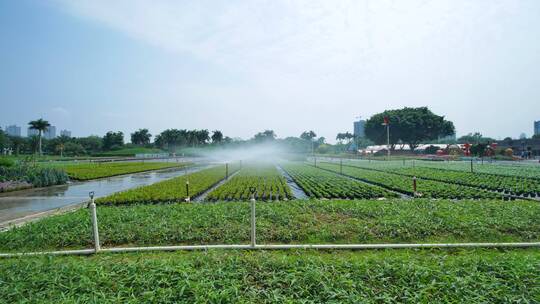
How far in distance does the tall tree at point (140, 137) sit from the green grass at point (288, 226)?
115 metres

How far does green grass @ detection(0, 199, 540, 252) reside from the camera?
22.5 ft

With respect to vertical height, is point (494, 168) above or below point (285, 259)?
below

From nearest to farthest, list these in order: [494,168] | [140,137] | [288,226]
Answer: [288,226]
[494,168]
[140,137]

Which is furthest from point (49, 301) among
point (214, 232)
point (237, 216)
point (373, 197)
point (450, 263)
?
point (373, 197)

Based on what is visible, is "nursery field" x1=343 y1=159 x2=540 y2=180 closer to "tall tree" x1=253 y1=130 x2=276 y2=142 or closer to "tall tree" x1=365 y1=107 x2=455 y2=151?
"tall tree" x1=365 y1=107 x2=455 y2=151

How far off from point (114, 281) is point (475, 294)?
5223mm

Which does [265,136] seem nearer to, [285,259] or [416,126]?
[416,126]

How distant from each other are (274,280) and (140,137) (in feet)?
401

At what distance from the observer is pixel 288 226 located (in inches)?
301

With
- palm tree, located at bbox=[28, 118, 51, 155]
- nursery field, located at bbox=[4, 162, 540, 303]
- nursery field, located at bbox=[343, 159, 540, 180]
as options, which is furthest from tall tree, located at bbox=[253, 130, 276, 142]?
nursery field, located at bbox=[4, 162, 540, 303]

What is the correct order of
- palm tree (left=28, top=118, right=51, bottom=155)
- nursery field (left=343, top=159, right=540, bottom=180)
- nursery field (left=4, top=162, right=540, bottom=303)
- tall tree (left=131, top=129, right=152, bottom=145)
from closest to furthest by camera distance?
nursery field (left=4, top=162, right=540, bottom=303) < nursery field (left=343, top=159, right=540, bottom=180) < palm tree (left=28, top=118, right=51, bottom=155) < tall tree (left=131, top=129, right=152, bottom=145)

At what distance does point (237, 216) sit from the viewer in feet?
28.0

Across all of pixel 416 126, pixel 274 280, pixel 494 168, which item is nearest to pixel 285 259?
pixel 274 280

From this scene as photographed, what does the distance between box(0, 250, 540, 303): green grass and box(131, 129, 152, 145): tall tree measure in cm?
11936
